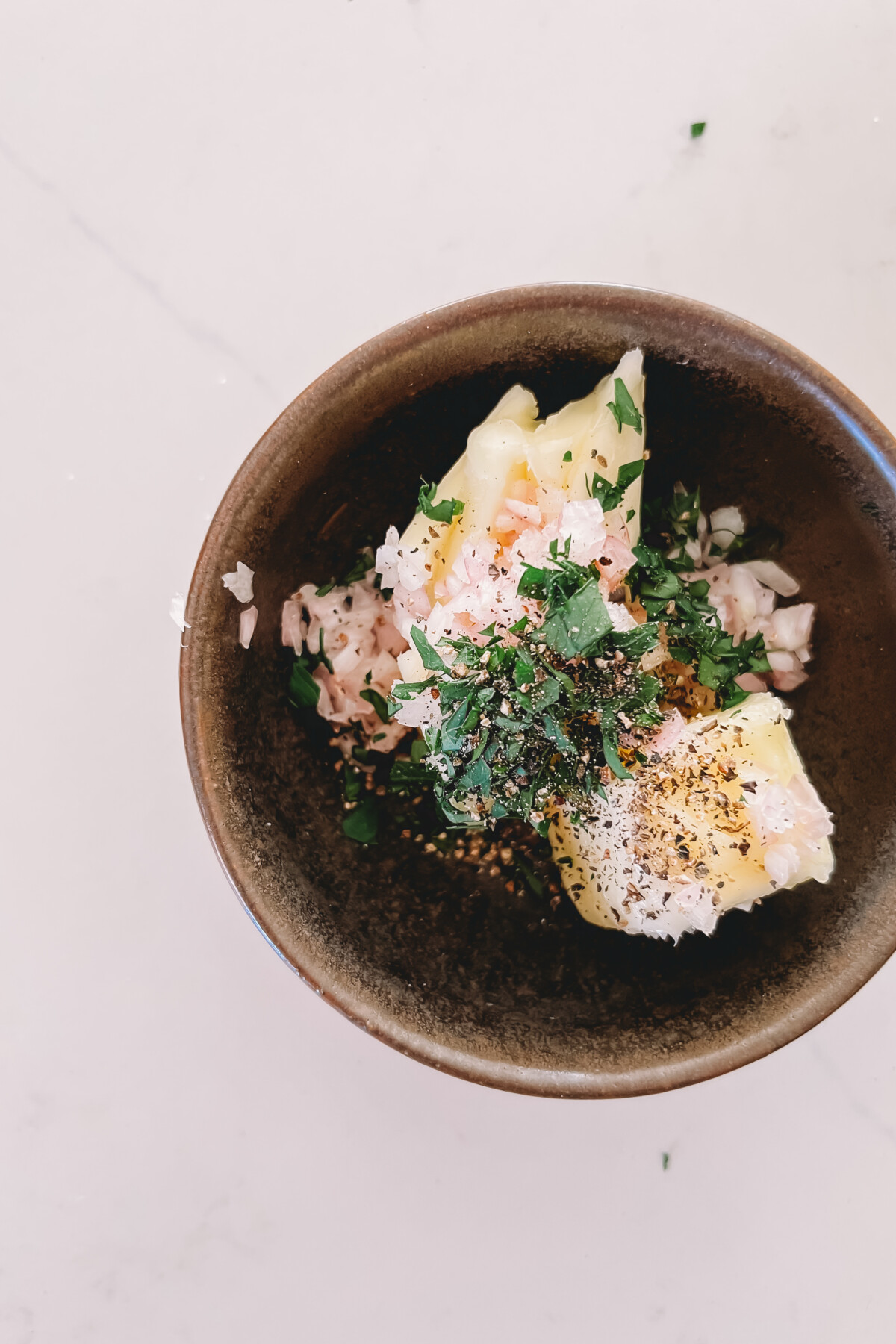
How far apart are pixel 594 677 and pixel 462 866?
0.43 metres

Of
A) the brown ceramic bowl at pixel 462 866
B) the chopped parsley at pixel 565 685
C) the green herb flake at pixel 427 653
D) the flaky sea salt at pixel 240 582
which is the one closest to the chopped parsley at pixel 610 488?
the chopped parsley at pixel 565 685

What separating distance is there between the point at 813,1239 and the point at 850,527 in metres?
1.19

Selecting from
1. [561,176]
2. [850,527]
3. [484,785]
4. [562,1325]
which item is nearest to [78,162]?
[561,176]

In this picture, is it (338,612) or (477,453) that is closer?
(477,453)

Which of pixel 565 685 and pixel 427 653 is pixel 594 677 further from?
pixel 427 653

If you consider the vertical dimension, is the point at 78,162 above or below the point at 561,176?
below

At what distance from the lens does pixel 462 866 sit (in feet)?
4.69

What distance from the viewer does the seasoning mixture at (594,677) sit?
3.76 feet

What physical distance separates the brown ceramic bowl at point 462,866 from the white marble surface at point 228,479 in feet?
1.05

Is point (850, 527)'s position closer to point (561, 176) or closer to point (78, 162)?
point (561, 176)

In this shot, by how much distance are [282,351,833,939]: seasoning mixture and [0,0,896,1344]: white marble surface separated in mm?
409

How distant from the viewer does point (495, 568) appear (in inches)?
46.7

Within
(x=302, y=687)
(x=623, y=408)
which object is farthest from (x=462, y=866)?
(x=623, y=408)

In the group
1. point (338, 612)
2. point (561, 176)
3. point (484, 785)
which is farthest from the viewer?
point (561, 176)
